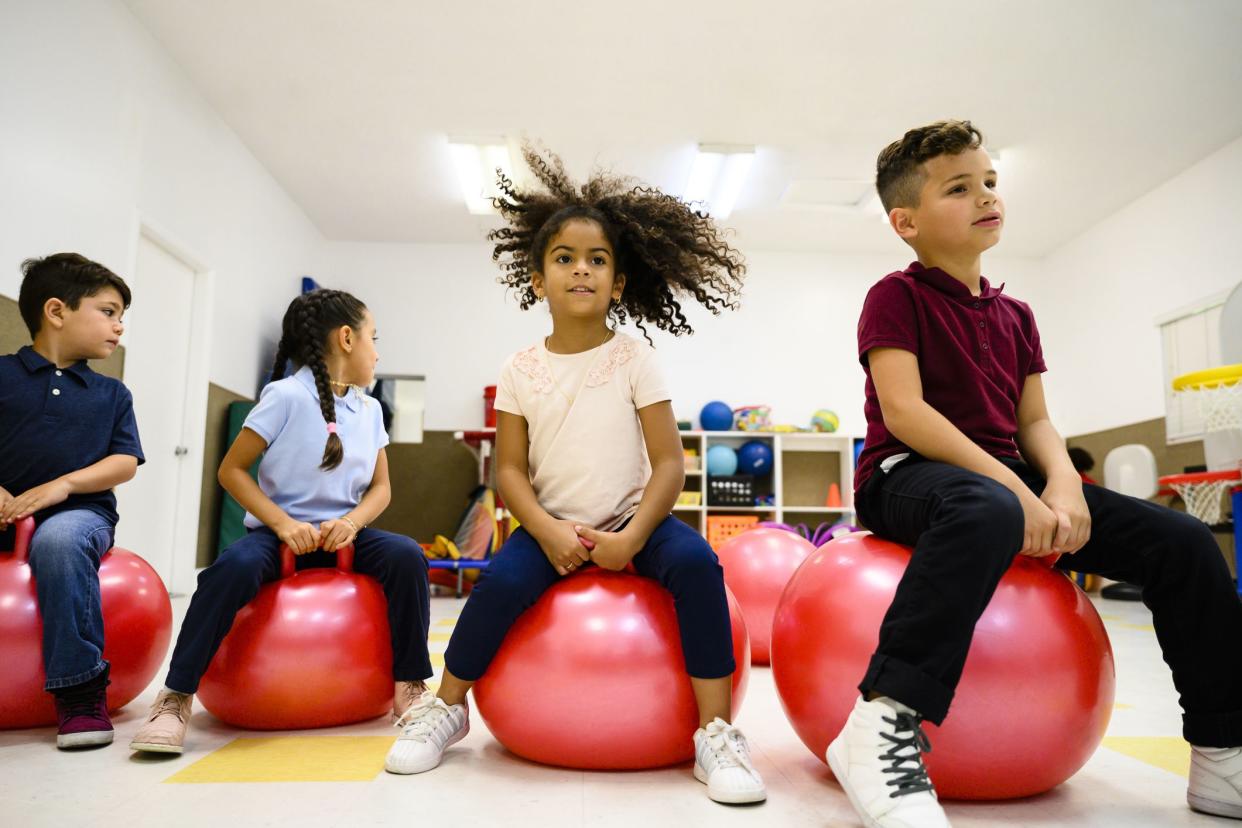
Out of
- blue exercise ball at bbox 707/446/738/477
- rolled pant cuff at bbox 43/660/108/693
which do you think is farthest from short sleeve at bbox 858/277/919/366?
blue exercise ball at bbox 707/446/738/477

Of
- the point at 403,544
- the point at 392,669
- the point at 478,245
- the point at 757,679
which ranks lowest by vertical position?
the point at 757,679

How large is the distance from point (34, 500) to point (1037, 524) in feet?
7.06

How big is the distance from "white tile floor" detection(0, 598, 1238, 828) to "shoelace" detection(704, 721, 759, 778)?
72 mm

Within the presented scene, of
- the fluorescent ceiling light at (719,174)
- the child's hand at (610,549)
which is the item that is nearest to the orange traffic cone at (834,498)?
the fluorescent ceiling light at (719,174)

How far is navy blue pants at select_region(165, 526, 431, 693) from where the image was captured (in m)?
1.90

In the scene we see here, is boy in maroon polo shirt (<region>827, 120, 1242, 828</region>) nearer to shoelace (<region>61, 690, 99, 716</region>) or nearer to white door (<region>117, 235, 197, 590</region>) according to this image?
shoelace (<region>61, 690, 99, 716</region>)

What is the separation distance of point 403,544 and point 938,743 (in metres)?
1.34

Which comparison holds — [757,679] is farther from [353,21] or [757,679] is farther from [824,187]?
[824,187]

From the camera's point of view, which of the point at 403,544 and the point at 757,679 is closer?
the point at 403,544

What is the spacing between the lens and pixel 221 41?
15.5 feet

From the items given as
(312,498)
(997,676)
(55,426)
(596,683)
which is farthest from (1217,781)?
(55,426)

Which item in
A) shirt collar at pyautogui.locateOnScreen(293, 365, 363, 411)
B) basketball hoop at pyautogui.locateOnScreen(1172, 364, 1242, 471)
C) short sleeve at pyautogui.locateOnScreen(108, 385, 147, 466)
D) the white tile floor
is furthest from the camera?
basketball hoop at pyautogui.locateOnScreen(1172, 364, 1242, 471)

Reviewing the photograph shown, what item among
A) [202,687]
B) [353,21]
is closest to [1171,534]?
[202,687]

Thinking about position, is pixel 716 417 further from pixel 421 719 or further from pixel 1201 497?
pixel 421 719
